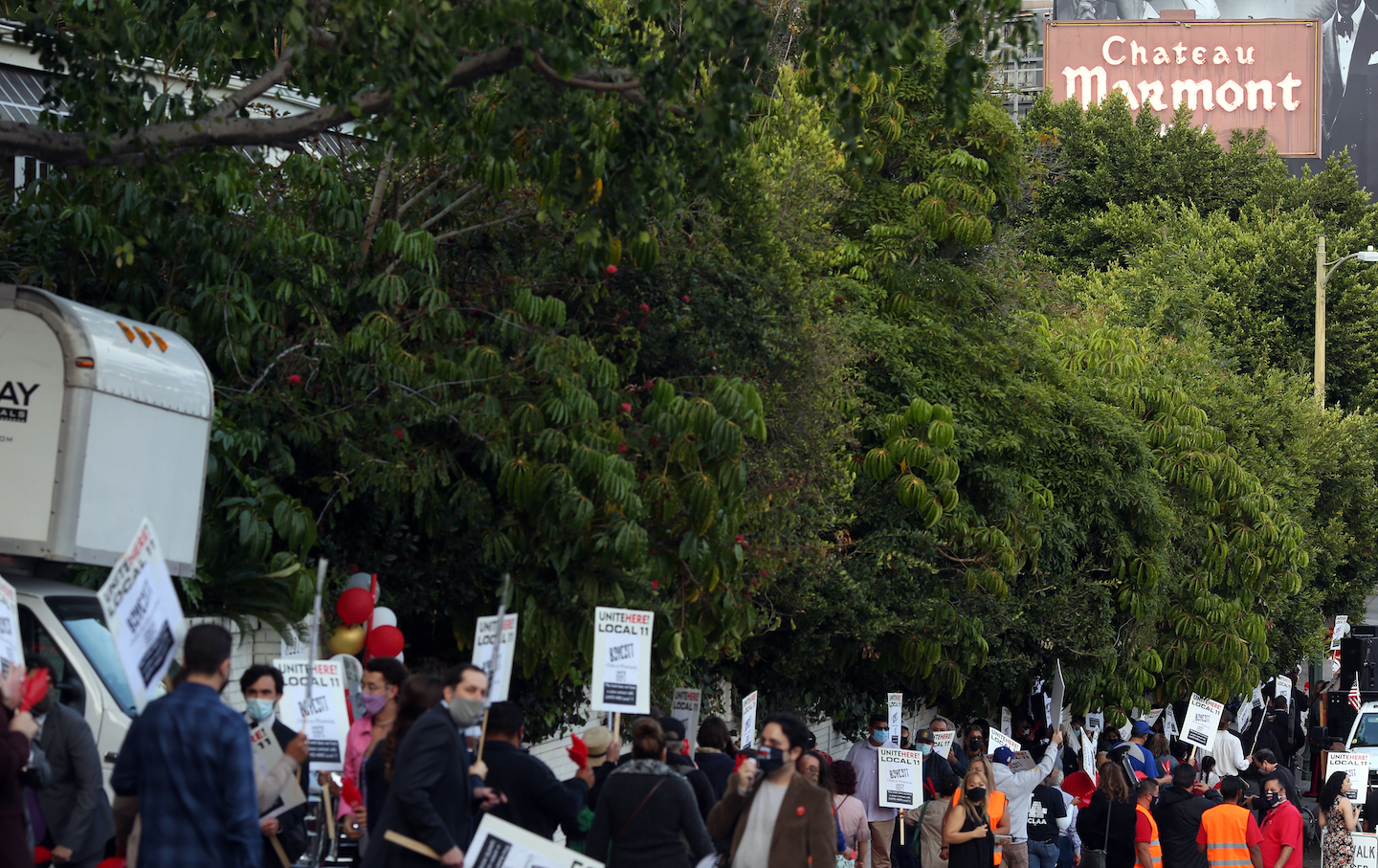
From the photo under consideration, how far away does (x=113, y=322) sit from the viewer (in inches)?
355

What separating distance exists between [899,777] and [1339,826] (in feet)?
13.5

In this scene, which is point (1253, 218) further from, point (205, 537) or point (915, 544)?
point (205, 537)

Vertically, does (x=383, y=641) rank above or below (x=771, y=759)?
above

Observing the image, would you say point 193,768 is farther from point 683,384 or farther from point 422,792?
point 683,384

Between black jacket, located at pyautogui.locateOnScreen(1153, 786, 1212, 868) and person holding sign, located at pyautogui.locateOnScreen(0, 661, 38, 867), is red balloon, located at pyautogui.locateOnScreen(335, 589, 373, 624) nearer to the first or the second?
person holding sign, located at pyautogui.locateOnScreen(0, 661, 38, 867)

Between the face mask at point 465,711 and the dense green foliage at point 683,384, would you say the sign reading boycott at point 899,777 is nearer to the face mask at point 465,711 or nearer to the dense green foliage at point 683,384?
the dense green foliage at point 683,384

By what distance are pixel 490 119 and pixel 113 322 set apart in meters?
→ 2.61

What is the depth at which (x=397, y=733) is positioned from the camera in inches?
285

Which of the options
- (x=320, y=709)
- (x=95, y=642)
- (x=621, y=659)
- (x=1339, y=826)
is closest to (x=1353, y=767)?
(x=1339, y=826)

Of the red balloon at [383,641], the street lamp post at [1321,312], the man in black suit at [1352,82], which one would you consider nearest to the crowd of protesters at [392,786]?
Result: the red balloon at [383,641]

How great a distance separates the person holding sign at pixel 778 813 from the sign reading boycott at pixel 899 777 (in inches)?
273

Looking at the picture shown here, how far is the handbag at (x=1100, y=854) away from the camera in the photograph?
14.4m

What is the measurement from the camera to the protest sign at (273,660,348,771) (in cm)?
848

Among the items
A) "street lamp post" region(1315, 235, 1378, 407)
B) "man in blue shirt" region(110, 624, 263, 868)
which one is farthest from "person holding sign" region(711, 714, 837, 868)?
"street lamp post" region(1315, 235, 1378, 407)
